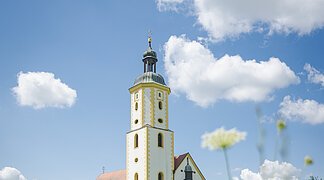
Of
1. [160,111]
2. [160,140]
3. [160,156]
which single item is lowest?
[160,156]

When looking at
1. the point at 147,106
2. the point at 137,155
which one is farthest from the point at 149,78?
the point at 137,155

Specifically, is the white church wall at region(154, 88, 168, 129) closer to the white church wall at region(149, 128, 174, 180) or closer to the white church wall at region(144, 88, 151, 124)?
the white church wall at region(144, 88, 151, 124)

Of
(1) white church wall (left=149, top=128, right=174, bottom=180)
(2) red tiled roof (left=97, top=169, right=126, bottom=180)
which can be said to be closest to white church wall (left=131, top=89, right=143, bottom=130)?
(1) white church wall (left=149, top=128, right=174, bottom=180)

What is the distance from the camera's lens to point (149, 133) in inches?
1253

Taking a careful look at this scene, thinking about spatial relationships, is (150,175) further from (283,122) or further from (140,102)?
(283,122)

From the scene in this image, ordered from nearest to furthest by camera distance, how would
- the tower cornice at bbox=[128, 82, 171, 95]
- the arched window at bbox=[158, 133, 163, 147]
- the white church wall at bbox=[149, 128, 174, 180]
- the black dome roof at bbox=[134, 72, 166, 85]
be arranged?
the white church wall at bbox=[149, 128, 174, 180] < the arched window at bbox=[158, 133, 163, 147] < the tower cornice at bbox=[128, 82, 171, 95] < the black dome roof at bbox=[134, 72, 166, 85]

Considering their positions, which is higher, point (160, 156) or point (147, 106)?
point (147, 106)

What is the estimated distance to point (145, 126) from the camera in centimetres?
3197

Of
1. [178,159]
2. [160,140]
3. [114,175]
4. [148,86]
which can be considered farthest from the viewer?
[114,175]

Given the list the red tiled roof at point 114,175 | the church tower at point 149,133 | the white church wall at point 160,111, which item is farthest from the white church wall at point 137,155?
the red tiled roof at point 114,175

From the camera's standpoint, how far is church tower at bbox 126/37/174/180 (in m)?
31.2

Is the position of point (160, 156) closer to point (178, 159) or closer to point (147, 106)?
point (178, 159)

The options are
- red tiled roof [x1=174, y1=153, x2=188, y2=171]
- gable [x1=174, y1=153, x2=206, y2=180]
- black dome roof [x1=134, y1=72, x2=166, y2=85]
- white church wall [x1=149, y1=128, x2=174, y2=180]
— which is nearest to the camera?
white church wall [x1=149, y1=128, x2=174, y2=180]

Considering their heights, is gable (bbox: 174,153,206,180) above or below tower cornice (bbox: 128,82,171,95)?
below
